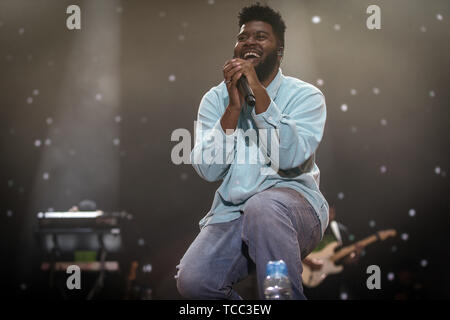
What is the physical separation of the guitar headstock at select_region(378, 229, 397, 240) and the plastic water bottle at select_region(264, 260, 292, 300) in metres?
2.25

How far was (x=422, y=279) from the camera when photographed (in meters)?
3.43

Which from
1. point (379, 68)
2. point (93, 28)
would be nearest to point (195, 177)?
point (93, 28)

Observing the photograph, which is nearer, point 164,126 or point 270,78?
point 270,78

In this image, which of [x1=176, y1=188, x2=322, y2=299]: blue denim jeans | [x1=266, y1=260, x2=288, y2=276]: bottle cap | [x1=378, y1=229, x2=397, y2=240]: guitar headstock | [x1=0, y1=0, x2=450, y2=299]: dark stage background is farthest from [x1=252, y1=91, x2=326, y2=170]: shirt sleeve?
[x1=378, y1=229, x2=397, y2=240]: guitar headstock

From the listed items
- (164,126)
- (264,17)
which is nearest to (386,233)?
(164,126)

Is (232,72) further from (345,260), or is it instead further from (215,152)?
(345,260)

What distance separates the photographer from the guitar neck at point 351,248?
3.57 meters

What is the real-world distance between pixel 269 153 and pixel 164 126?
5.68 ft

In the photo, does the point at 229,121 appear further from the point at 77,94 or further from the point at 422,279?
the point at 422,279

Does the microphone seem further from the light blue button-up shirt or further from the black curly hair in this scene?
the black curly hair

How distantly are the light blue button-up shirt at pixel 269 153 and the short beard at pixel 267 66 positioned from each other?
0.19 ft

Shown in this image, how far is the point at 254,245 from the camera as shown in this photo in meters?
1.59

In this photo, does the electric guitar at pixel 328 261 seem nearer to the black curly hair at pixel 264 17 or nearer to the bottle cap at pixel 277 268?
the black curly hair at pixel 264 17
